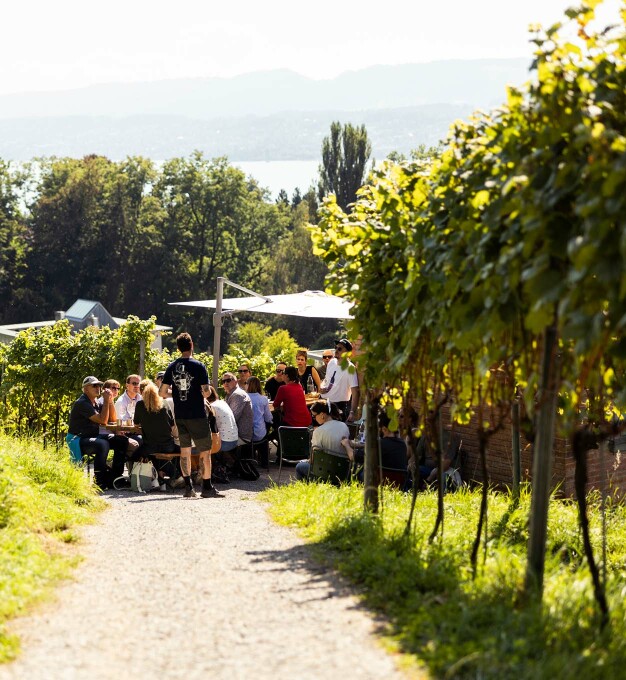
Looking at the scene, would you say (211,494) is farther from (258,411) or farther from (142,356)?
(142,356)

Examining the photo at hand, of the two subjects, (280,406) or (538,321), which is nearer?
(538,321)

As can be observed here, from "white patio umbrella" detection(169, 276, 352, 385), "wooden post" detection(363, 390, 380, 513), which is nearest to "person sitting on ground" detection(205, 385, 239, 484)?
"white patio umbrella" detection(169, 276, 352, 385)

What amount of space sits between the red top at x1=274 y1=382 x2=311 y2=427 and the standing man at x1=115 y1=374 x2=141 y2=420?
1864mm

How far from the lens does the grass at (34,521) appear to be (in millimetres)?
6371

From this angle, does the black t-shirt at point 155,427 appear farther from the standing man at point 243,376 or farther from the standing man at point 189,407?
the standing man at point 243,376

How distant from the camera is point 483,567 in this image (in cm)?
671

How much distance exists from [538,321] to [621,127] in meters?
1.04

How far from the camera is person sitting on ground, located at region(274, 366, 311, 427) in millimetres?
14500

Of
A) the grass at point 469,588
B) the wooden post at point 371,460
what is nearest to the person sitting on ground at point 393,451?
the grass at point 469,588

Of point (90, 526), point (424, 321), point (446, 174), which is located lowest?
point (90, 526)

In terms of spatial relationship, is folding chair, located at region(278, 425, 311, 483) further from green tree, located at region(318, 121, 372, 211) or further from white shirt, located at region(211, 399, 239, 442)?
green tree, located at region(318, 121, 372, 211)

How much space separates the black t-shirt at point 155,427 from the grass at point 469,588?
303cm

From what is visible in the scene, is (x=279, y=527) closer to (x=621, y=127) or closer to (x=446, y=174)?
(x=446, y=174)

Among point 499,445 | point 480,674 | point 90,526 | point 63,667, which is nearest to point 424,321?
point 480,674
